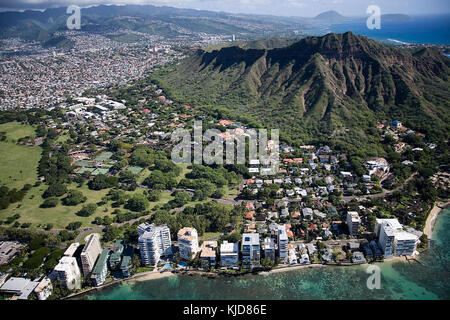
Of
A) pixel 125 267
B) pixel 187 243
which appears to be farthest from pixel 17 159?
pixel 187 243

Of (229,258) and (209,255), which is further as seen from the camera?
(209,255)

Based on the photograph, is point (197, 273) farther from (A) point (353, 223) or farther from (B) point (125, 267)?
(A) point (353, 223)

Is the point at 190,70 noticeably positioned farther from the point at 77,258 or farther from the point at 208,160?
the point at 77,258

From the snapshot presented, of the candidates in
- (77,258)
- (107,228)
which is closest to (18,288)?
(77,258)

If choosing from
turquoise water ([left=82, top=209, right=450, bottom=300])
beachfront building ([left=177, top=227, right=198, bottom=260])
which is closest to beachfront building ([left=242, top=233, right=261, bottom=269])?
turquoise water ([left=82, top=209, right=450, bottom=300])

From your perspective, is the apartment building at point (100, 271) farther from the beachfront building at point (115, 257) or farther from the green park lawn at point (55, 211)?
the green park lawn at point (55, 211)

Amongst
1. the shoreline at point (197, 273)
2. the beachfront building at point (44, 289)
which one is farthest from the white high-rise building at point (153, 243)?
the beachfront building at point (44, 289)

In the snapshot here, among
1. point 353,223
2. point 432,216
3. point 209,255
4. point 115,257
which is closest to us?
point 209,255
